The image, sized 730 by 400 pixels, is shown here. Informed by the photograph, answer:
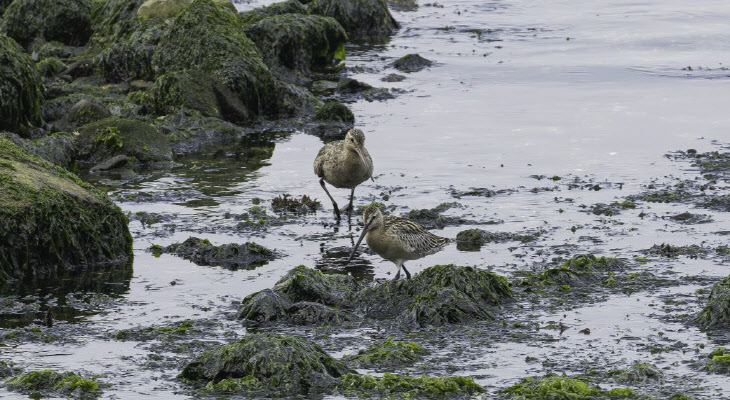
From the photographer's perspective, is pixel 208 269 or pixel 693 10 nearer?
pixel 208 269

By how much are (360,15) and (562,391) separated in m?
24.3

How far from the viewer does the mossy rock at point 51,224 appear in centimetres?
1273

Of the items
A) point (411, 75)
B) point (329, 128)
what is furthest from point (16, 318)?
point (411, 75)

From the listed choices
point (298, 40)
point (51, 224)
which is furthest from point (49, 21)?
point (51, 224)

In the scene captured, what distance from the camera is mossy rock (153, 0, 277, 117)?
2239 centimetres

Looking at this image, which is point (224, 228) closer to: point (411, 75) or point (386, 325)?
point (386, 325)

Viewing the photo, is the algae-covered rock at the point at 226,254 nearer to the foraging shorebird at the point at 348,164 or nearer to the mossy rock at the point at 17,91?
the foraging shorebird at the point at 348,164

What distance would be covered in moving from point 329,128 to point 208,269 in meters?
8.70

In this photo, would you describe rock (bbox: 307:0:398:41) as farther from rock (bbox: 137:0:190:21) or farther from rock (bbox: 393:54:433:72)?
rock (bbox: 137:0:190:21)

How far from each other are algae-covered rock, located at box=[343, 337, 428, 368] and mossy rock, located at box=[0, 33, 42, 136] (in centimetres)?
1182

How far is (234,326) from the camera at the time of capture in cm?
1114

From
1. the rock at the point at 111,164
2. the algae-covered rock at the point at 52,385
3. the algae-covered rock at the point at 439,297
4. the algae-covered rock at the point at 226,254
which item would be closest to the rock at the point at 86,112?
the rock at the point at 111,164

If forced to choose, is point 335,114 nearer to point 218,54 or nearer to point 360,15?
point 218,54

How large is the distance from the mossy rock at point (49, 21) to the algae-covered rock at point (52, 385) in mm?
20442
